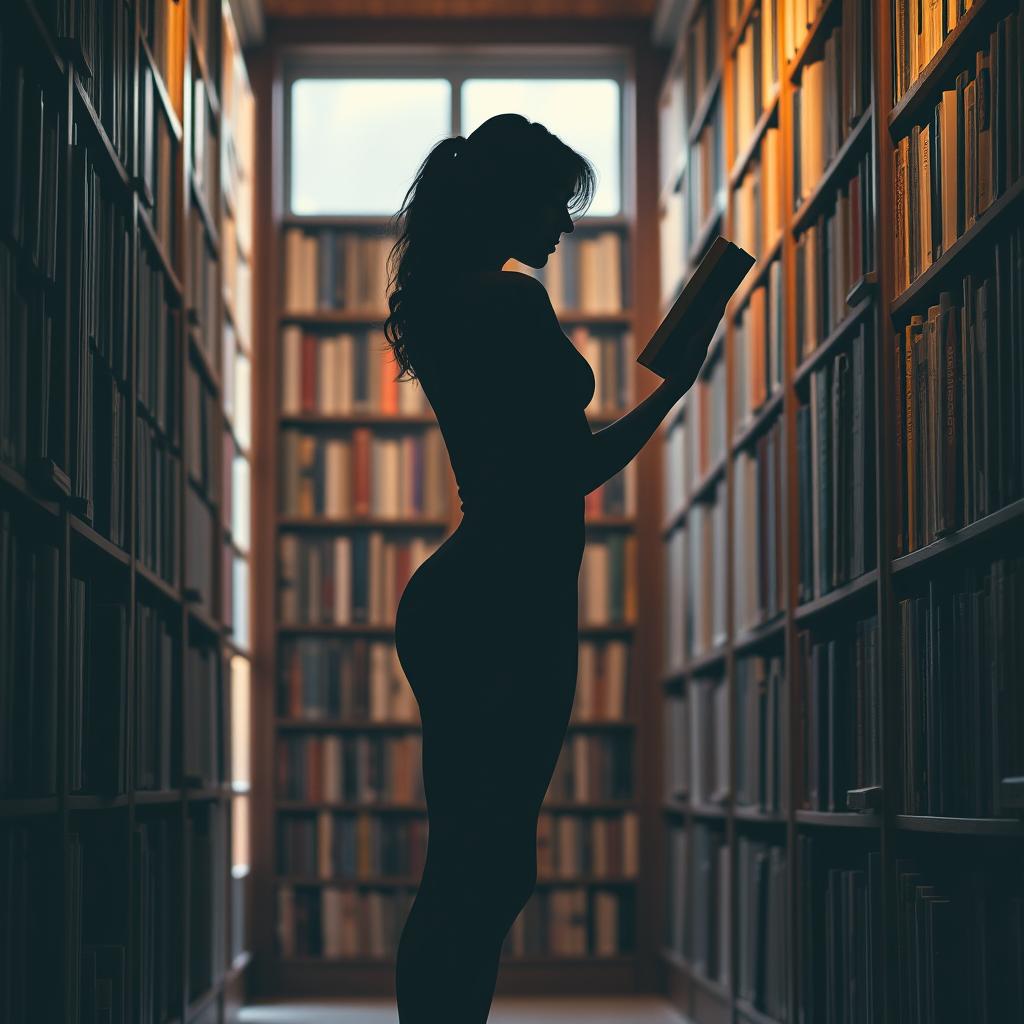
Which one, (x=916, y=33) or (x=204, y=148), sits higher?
(x=204, y=148)

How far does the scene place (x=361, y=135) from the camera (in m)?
6.06

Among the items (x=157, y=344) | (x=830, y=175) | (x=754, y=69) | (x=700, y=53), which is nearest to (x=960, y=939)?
(x=830, y=175)

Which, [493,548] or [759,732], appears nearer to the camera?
[493,548]

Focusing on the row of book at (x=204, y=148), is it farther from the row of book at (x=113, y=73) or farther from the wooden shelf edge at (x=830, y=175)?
the wooden shelf edge at (x=830, y=175)

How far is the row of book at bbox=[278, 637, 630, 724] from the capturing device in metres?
5.66

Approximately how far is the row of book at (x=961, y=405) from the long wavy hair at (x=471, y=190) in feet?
1.85

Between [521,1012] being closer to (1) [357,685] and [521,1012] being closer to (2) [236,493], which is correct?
(1) [357,685]

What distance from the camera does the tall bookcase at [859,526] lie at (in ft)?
7.06

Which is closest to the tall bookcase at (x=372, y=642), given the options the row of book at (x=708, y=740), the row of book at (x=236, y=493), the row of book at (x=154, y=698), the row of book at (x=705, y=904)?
the row of book at (x=236, y=493)

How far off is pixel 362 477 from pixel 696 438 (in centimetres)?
138

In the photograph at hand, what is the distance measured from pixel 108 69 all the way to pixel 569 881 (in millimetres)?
3563

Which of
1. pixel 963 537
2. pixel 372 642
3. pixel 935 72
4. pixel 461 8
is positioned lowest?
pixel 372 642

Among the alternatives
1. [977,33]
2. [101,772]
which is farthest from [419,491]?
[977,33]

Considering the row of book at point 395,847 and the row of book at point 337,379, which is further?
the row of book at point 337,379
